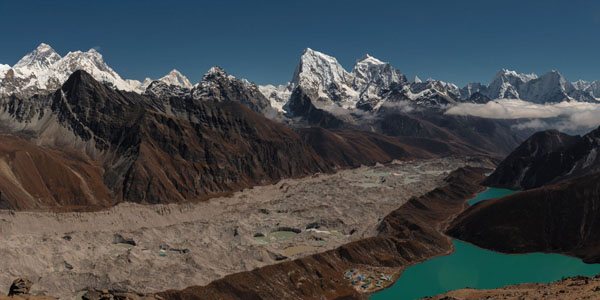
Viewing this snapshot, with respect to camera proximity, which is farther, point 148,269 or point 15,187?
point 15,187

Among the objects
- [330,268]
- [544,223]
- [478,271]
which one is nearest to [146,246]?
[330,268]

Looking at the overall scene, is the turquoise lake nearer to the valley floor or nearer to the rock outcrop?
the rock outcrop

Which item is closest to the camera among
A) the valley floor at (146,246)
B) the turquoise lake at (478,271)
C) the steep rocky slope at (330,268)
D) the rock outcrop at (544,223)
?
the steep rocky slope at (330,268)

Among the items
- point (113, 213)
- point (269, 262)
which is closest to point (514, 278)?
point (269, 262)

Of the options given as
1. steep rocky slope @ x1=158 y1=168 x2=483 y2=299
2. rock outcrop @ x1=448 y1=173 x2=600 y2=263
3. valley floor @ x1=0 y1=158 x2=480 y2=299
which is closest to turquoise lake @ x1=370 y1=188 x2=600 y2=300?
rock outcrop @ x1=448 y1=173 x2=600 y2=263

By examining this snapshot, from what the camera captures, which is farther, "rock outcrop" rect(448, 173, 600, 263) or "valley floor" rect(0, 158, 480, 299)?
"rock outcrop" rect(448, 173, 600, 263)

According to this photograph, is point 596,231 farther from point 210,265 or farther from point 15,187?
point 15,187

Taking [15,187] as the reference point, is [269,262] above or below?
below

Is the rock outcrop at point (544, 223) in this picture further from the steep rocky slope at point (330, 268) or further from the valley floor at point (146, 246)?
the valley floor at point (146, 246)

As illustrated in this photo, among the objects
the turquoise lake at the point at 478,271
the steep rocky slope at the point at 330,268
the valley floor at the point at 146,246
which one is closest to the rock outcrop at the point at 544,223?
the turquoise lake at the point at 478,271
